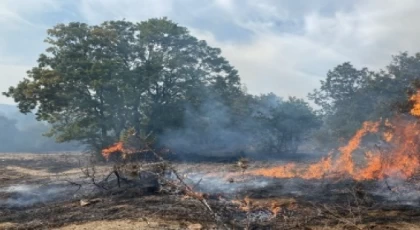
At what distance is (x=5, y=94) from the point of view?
25.8m

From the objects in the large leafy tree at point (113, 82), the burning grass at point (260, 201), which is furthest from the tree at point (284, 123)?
the burning grass at point (260, 201)

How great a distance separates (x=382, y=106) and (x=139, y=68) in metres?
18.3

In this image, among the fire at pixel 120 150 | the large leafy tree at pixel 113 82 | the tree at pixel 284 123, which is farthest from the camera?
the tree at pixel 284 123

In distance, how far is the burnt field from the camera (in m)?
10.6

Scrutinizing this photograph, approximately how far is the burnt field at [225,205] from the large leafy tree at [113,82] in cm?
1071

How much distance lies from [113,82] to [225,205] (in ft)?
56.6

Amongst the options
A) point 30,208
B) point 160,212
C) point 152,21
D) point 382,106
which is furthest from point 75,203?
point 382,106

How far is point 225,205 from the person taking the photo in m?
12.3

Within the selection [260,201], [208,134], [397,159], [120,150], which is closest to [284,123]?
[208,134]

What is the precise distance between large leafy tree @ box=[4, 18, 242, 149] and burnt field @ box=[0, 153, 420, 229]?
1071 cm

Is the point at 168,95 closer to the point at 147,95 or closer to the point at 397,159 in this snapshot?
the point at 147,95

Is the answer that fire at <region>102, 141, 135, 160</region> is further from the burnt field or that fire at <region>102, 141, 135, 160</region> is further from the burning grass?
the burnt field

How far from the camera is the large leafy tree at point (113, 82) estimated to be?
26.5 metres

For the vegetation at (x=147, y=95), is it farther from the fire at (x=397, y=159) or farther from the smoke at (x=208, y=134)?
the fire at (x=397, y=159)
